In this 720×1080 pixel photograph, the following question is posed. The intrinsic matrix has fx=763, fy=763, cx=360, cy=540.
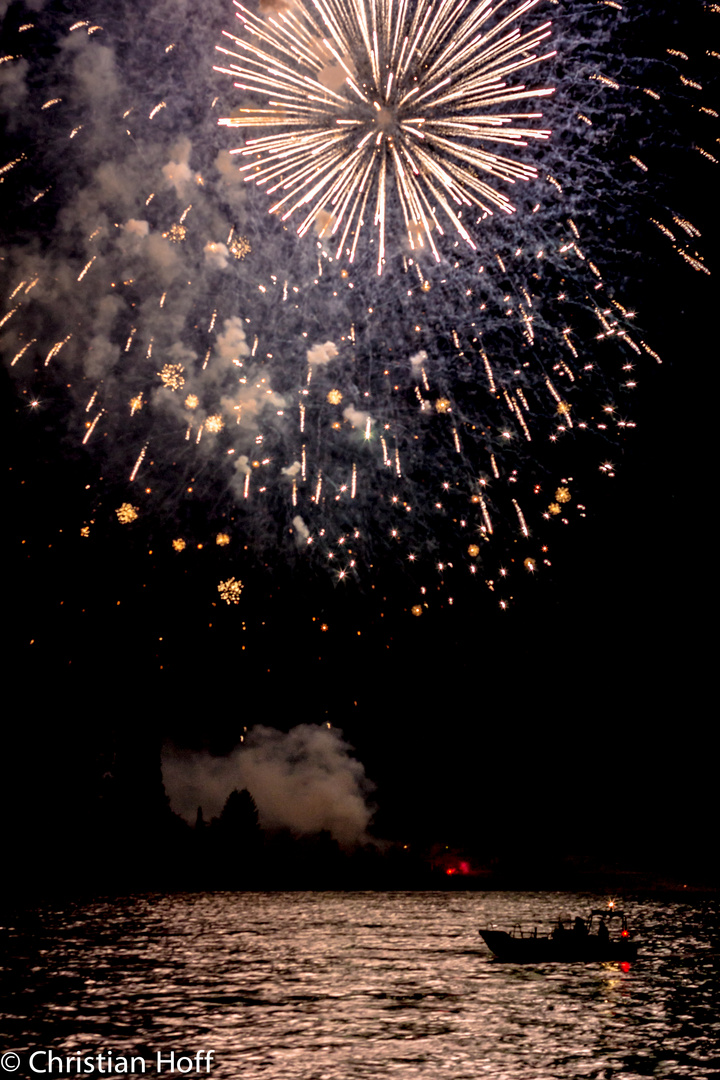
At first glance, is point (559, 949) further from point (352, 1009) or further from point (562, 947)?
point (352, 1009)

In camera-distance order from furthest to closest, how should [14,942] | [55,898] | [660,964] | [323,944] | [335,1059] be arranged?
[55,898]
[323,944]
[14,942]
[660,964]
[335,1059]

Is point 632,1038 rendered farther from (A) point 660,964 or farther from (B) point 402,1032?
(A) point 660,964

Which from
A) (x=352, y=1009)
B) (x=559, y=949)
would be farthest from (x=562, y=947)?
(x=352, y=1009)

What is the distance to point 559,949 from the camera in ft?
122

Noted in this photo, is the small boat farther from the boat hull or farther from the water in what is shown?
the water

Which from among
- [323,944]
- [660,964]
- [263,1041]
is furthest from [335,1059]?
[323,944]

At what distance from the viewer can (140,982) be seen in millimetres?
33688

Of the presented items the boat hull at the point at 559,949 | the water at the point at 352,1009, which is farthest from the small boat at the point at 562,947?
the water at the point at 352,1009

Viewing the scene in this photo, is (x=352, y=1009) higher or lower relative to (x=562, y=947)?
lower

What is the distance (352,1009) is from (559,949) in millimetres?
13642

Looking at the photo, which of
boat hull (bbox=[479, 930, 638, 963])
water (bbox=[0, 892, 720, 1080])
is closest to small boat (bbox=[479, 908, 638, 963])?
boat hull (bbox=[479, 930, 638, 963])

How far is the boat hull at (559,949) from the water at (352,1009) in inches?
40.1

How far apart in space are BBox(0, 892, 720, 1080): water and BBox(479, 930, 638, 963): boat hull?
1.02m

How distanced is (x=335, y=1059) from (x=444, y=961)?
26.9 m
